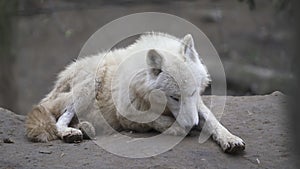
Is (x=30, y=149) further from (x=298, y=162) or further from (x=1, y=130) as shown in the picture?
(x=298, y=162)

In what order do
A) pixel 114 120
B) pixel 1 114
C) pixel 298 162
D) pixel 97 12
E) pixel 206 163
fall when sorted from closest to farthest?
pixel 298 162 < pixel 206 163 < pixel 114 120 < pixel 1 114 < pixel 97 12

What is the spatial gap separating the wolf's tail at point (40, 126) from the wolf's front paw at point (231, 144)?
1609mm

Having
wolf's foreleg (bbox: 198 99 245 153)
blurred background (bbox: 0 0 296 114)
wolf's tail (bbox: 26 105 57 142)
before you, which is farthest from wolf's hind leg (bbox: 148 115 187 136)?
blurred background (bbox: 0 0 296 114)

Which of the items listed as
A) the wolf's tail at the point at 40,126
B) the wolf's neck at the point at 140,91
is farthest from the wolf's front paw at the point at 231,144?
the wolf's tail at the point at 40,126

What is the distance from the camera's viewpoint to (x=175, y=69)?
5.66 m

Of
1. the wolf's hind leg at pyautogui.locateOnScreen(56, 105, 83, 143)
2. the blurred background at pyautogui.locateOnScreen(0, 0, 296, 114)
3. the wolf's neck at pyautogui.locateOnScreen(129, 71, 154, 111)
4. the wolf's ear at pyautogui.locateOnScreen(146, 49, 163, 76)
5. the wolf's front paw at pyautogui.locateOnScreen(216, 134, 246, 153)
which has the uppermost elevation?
the wolf's ear at pyautogui.locateOnScreen(146, 49, 163, 76)

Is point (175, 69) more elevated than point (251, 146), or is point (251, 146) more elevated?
point (175, 69)

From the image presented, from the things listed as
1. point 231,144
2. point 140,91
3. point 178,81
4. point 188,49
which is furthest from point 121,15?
point 231,144

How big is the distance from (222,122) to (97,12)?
11.8 meters

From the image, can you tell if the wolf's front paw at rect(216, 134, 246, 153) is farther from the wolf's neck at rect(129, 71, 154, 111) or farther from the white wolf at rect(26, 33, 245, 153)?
the wolf's neck at rect(129, 71, 154, 111)

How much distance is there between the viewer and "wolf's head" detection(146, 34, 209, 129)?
18.4 feet

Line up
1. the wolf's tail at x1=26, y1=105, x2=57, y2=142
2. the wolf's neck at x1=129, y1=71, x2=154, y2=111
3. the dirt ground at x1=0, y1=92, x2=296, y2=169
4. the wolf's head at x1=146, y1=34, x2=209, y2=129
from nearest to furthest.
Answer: the dirt ground at x1=0, y1=92, x2=296, y2=169
the wolf's head at x1=146, y1=34, x2=209, y2=129
the wolf's neck at x1=129, y1=71, x2=154, y2=111
the wolf's tail at x1=26, y1=105, x2=57, y2=142

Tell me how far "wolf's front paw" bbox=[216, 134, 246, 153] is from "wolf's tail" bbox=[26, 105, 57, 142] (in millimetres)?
1609

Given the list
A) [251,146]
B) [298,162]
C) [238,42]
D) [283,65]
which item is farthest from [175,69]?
[238,42]
